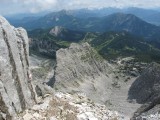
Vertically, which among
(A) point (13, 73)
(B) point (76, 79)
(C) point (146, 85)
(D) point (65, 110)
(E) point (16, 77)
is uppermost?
(A) point (13, 73)

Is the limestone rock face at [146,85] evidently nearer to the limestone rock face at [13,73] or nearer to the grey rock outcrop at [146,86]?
the grey rock outcrop at [146,86]

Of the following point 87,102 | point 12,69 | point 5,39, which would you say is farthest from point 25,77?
point 87,102

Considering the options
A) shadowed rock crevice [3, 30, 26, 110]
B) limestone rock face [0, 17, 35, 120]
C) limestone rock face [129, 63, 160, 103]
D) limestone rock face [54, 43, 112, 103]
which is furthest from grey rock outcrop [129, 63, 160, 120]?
shadowed rock crevice [3, 30, 26, 110]

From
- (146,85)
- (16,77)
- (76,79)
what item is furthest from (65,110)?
(76,79)

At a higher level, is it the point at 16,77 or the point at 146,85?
the point at 16,77

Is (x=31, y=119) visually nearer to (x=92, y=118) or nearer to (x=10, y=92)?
(x=10, y=92)

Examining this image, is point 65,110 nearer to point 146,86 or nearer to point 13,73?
point 13,73

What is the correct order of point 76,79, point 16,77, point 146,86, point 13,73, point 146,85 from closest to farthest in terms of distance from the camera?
point 13,73, point 16,77, point 146,86, point 146,85, point 76,79

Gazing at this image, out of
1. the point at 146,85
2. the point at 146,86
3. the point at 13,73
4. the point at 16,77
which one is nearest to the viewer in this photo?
the point at 13,73

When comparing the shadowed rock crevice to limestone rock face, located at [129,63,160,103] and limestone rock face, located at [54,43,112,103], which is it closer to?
limestone rock face, located at [129,63,160,103]
